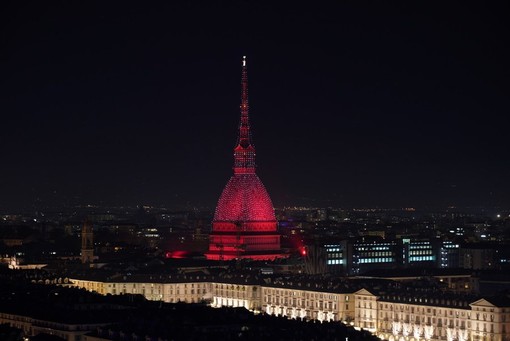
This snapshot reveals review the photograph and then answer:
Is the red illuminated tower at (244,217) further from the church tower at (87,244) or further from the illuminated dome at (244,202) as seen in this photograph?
the church tower at (87,244)

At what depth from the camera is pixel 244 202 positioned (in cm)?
17325

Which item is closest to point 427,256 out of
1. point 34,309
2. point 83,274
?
point 83,274

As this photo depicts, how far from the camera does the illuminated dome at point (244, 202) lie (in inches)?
6796

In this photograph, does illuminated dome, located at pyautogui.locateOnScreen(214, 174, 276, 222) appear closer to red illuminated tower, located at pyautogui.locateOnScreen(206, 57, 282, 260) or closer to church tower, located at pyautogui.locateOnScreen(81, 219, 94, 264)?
red illuminated tower, located at pyautogui.locateOnScreen(206, 57, 282, 260)

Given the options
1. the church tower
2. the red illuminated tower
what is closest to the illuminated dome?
the red illuminated tower

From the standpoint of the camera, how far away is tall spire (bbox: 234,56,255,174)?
17412 cm

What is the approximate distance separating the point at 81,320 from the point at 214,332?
355 inches

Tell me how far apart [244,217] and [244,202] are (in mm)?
1675

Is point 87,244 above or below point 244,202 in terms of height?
below

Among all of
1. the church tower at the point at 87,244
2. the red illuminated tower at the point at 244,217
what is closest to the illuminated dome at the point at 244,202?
the red illuminated tower at the point at 244,217

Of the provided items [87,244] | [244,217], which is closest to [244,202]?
[244,217]

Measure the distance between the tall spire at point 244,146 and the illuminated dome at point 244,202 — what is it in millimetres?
774

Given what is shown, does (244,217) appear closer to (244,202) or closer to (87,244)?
(244,202)

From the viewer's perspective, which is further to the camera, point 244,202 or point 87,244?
point 244,202
